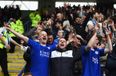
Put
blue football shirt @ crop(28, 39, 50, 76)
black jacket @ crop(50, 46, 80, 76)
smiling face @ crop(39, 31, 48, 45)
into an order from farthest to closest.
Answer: black jacket @ crop(50, 46, 80, 76) < blue football shirt @ crop(28, 39, 50, 76) < smiling face @ crop(39, 31, 48, 45)

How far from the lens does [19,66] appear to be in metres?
17.6

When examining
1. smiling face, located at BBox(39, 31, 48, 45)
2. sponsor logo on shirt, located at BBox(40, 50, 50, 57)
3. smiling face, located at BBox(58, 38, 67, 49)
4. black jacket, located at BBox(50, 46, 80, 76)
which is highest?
smiling face, located at BBox(39, 31, 48, 45)

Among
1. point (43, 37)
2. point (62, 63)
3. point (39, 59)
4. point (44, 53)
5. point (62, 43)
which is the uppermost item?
point (43, 37)

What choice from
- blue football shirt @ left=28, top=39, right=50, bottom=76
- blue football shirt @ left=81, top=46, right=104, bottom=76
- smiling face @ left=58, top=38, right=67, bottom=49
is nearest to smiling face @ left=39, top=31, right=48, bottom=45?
blue football shirt @ left=28, top=39, right=50, bottom=76

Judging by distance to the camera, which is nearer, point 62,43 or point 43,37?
point 43,37

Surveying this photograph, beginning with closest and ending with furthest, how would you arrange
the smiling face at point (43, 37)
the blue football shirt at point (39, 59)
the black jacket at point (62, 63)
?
the smiling face at point (43, 37) < the blue football shirt at point (39, 59) < the black jacket at point (62, 63)

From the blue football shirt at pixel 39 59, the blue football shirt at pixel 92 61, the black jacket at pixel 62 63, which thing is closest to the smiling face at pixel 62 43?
the black jacket at pixel 62 63

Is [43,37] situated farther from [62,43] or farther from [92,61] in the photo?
[92,61]

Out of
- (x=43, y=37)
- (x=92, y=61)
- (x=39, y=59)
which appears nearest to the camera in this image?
(x=43, y=37)

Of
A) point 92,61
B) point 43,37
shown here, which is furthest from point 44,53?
point 92,61

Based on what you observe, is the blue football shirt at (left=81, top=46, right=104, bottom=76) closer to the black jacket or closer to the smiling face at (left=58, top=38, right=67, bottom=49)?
the black jacket

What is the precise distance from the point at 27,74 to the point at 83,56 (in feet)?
5.91

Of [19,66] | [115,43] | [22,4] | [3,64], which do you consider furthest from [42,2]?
[115,43]

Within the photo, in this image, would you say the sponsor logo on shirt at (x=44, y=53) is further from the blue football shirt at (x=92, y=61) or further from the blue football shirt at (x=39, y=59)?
the blue football shirt at (x=92, y=61)
